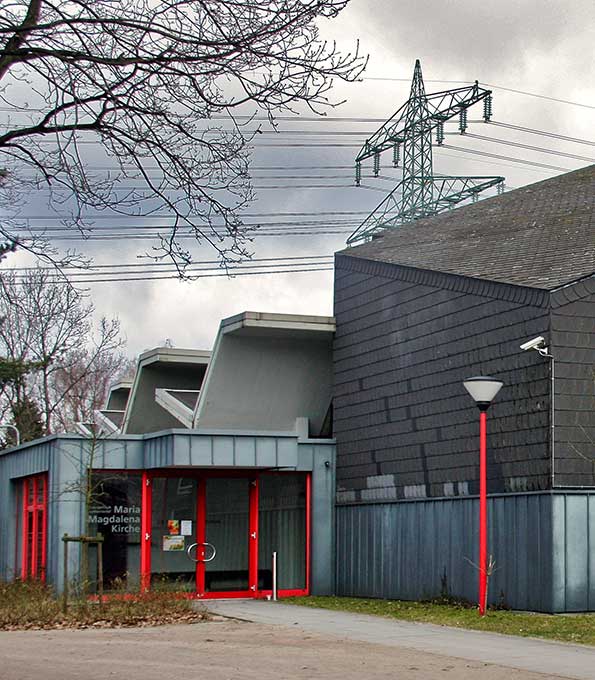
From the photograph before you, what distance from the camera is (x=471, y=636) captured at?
16.8 metres

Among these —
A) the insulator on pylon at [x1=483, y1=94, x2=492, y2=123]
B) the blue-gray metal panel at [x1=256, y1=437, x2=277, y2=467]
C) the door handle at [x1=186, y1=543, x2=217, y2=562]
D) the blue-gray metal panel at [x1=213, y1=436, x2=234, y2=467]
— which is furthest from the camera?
the insulator on pylon at [x1=483, y1=94, x2=492, y2=123]

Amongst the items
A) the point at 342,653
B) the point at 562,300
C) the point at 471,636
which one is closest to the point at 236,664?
the point at 342,653

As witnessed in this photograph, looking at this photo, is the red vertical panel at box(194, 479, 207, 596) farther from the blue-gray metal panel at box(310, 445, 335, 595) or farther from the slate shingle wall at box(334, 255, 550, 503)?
the slate shingle wall at box(334, 255, 550, 503)

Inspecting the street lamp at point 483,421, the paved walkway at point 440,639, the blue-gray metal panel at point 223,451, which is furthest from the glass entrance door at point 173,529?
the street lamp at point 483,421

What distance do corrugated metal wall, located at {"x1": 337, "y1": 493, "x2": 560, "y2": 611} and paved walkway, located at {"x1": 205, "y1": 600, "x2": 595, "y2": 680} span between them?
2.25 metres

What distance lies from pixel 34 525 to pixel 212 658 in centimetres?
1348

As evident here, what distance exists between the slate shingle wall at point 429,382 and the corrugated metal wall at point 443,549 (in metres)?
0.34

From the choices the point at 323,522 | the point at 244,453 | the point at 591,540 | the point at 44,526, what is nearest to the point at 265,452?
the point at 244,453

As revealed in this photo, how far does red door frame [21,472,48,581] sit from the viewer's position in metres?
26.0

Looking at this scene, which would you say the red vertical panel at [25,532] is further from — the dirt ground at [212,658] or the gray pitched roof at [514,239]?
the dirt ground at [212,658]

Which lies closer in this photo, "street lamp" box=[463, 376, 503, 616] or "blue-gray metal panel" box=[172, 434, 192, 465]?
"street lamp" box=[463, 376, 503, 616]

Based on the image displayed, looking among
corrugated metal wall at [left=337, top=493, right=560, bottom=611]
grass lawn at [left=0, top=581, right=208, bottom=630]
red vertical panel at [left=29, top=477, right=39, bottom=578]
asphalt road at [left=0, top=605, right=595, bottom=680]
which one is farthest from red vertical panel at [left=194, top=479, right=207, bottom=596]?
asphalt road at [left=0, top=605, right=595, bottom=680]

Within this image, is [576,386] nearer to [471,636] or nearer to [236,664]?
[471,636]

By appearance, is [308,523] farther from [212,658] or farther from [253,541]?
[212,658]
